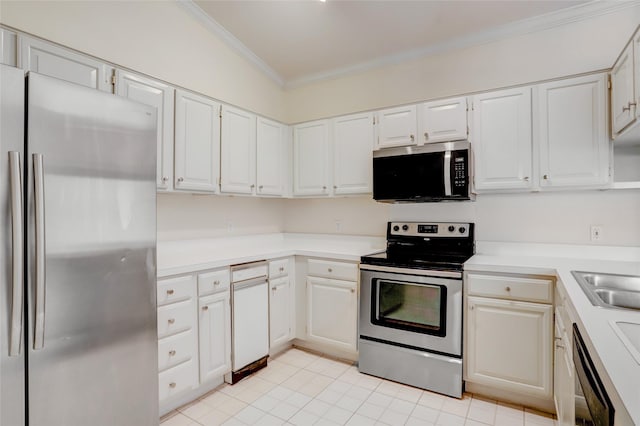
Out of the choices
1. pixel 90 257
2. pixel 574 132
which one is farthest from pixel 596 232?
pixel 90 257

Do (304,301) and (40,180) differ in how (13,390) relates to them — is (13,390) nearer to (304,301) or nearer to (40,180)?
(40,180)

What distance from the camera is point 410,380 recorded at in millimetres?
2400

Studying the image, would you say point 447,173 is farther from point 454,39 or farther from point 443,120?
point 454,39

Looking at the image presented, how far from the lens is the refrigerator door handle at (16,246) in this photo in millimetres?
1163

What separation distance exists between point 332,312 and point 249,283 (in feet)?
2.50

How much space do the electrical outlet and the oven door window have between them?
1.18m

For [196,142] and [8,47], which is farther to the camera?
[196,142]

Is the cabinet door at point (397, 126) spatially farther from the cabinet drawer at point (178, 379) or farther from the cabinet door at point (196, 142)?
the cabinet drawer at point (178, 379)

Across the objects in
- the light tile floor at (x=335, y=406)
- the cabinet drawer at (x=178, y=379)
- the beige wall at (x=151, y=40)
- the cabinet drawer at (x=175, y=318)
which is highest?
the beige wall at (x=151, y=40)

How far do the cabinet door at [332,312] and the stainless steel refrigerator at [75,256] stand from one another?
4.70 feet

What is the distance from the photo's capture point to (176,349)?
202 cm

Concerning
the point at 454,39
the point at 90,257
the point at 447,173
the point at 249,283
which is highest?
the point at 454,39

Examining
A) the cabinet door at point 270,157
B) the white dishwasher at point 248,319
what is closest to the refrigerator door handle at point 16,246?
the white dishwasher at point 248,319

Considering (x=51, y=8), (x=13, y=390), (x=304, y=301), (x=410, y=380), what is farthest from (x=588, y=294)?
(x=51, y=8)
